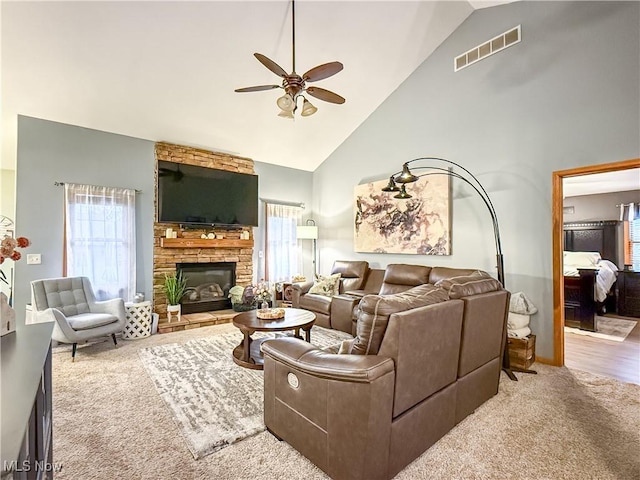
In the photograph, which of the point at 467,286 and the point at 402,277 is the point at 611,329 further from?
the point at 467,286

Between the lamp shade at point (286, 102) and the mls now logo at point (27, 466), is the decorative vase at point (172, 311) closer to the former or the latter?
the mls now logo at point (27, 466)

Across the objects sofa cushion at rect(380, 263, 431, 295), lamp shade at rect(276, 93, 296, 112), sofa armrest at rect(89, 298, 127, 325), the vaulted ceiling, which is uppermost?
the vaulted ceiling

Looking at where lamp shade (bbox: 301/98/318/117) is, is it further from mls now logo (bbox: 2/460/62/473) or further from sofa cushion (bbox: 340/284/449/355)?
mls now logo (bbox: 2/460/62/473)

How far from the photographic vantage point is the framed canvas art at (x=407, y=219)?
14.8ft

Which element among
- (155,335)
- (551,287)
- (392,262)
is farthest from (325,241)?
A: (551,287)

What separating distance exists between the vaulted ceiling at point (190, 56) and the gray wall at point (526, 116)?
607mm

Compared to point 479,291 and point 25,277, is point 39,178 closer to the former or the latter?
point 25,277

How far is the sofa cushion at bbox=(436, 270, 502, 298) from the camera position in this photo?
2119 mm

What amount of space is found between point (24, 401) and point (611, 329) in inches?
255

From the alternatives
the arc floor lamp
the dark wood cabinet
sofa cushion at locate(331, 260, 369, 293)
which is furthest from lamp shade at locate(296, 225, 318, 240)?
the dark wood cabinet

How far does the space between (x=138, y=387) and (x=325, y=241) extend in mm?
4390

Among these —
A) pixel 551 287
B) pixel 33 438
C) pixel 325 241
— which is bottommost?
pixel 33 438

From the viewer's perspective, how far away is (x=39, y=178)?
4086mm

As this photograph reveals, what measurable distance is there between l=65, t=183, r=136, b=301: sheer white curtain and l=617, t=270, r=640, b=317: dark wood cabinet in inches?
323
